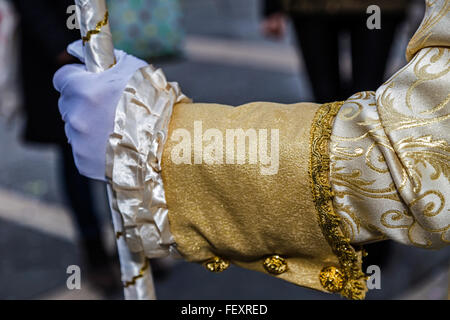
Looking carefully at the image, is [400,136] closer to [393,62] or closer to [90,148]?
[90,148]

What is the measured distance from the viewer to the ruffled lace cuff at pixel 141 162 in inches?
34.3

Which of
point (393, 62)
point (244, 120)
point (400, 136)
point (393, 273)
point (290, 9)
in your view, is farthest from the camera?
point (393, 62)

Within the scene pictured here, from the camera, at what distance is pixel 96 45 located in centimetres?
89

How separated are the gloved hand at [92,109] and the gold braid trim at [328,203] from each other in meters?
0.33

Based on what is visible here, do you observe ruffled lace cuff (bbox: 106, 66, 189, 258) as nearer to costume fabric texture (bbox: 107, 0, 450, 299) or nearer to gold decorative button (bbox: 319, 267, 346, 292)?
costume fabric texture (bbox: 107, 0, 450, 299)

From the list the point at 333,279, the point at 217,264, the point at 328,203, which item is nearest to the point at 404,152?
the point at 328,203

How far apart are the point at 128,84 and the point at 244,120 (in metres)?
0.20

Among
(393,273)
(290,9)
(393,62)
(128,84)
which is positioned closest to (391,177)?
(128,84)

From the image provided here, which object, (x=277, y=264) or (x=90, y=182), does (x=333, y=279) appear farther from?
(x=90, y=182)

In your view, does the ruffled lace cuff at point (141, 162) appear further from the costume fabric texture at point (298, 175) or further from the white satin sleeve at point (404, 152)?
the white satin sleeve at point (404, 152)

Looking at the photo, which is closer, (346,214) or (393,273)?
(346,214)

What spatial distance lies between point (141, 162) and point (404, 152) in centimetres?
40

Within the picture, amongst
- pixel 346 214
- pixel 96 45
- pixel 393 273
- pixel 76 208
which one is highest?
pixel 96 45

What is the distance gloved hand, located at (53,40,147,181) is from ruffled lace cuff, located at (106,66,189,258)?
2 cm
